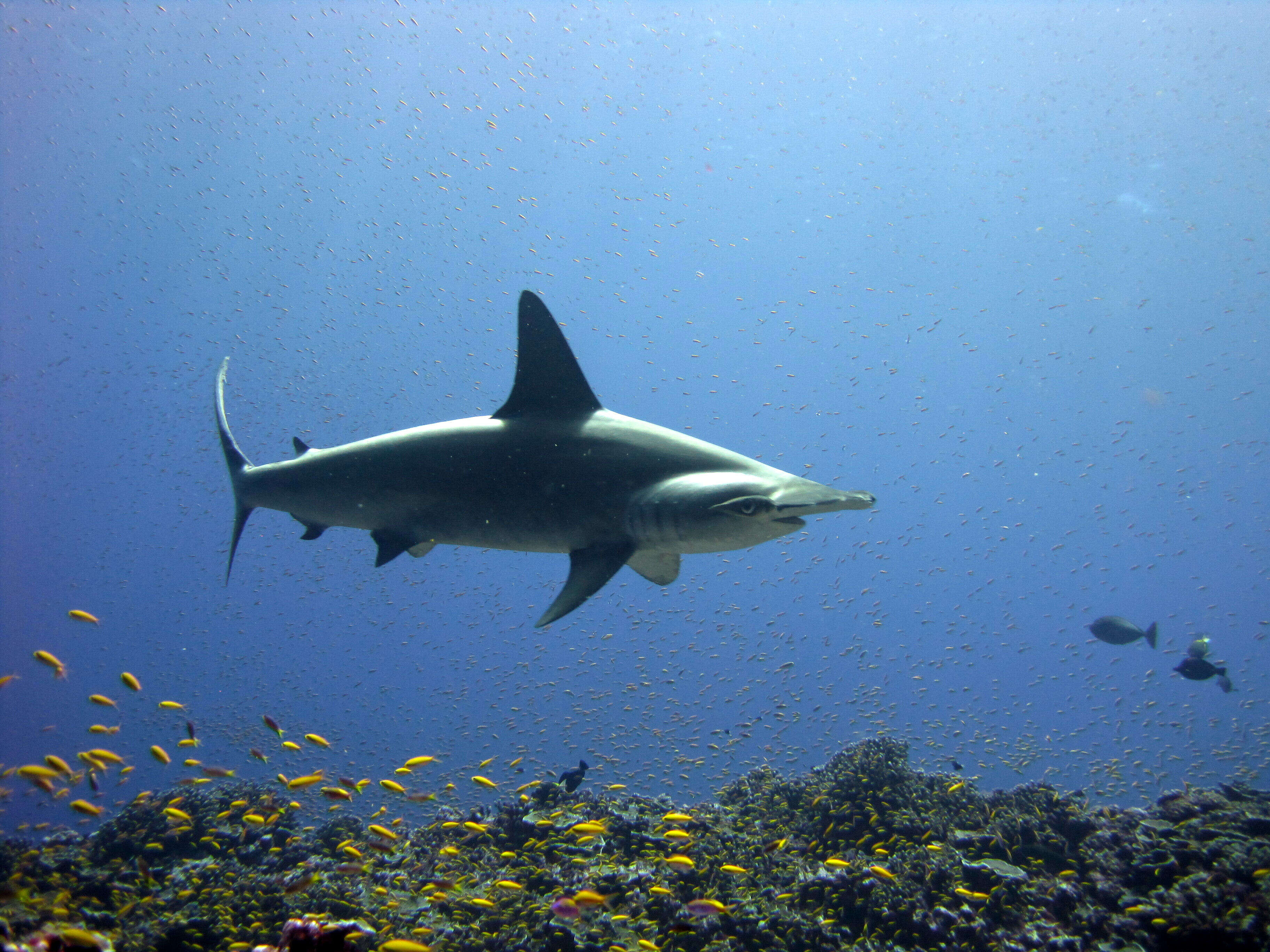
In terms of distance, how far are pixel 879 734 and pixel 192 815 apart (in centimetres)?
1127

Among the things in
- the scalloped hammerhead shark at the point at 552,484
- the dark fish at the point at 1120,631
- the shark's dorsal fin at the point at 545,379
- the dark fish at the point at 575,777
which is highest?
the shark's dorsal fin at the point at 545,379

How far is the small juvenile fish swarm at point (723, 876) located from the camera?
16.2 feet

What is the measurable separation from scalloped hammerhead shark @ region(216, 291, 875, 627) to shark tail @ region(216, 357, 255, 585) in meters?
0.78

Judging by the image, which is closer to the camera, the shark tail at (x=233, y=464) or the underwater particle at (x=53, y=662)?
the shark tail at (x=233, y=464)

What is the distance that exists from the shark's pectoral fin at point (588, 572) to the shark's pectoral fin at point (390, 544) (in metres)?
1.21

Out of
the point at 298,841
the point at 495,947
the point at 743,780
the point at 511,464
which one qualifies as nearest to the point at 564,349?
the point at 511,464

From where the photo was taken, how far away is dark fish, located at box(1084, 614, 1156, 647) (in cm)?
1128

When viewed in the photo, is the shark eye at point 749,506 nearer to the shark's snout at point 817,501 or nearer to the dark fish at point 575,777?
the shark's snout at point 817,501

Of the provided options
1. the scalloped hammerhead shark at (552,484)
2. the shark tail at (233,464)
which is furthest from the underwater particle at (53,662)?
the scalloped hammerhead shark at (552,484)

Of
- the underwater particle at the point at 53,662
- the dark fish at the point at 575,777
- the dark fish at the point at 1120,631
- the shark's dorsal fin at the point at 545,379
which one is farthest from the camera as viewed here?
the dark fish at the point at 1120,631

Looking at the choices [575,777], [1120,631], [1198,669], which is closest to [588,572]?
[575,777]

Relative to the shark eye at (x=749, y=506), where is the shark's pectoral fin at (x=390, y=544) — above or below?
below

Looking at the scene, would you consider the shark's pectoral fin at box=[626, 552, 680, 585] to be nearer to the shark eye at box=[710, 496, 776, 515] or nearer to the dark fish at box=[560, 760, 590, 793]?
the shark eye at box=[710, 496, 776, 515]

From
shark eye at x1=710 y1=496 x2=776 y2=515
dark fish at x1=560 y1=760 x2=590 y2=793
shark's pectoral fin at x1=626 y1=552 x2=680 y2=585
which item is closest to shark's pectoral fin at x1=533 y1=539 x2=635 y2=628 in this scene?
shark's pectoral fin at x1=626 y1=552 x2=680 y2=585
